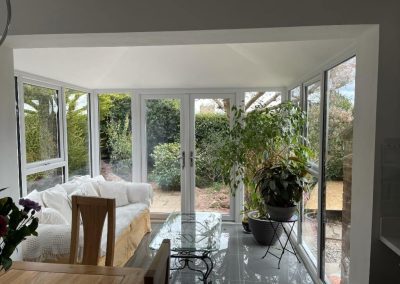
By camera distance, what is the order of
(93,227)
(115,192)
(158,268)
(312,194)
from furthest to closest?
(115,192) → (312,194) → (93,227) → (158,268)

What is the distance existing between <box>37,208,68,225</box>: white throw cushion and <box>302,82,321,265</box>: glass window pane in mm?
2429

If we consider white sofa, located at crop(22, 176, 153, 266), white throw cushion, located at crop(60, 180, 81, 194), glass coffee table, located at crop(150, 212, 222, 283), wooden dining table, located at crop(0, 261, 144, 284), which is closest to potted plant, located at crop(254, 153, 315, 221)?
glass coffee table, located at crop(150, 212, 222, 283)

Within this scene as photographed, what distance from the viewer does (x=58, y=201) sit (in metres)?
2.89

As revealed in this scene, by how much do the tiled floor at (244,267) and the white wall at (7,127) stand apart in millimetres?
1649

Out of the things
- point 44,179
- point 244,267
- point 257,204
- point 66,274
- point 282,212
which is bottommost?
point 244,267

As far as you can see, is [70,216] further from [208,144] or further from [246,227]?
[246,227]

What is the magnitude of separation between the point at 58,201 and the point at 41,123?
38.5 inches

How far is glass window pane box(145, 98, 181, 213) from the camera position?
433cm

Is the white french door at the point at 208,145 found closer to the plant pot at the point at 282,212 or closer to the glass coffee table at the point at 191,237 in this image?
the glass coffee table at the point at 191,237

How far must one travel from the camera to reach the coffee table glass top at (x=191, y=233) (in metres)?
2.52

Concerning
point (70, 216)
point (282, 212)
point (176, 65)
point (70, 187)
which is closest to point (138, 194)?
point (70, 187)

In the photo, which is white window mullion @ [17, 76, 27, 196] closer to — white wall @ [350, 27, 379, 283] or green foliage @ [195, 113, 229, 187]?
green foliage @ [195, 113, 229, 187]

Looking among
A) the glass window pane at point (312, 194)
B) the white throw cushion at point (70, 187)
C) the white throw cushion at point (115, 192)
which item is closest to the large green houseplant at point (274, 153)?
the glass window pane at point (312, 194)

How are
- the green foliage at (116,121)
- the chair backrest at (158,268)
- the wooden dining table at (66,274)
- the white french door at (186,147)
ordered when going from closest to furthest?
1. the chair backrest at (158,268)
2. the wooden dining table at (66,274)
3. the white french door at (186,147)
4. the green foliage at (116,121)
